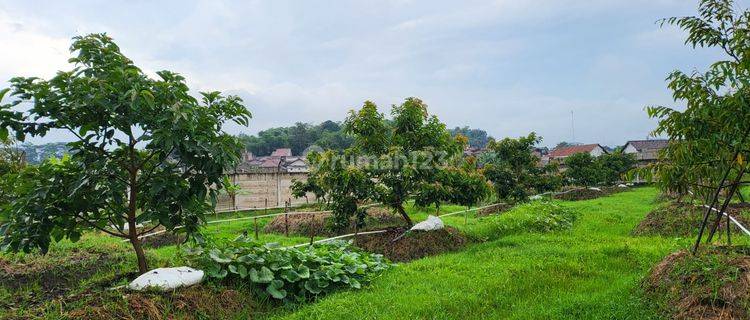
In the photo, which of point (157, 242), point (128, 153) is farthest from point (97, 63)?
point (157, 242)

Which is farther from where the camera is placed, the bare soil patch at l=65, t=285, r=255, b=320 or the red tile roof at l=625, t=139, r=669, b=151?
the red tile roof at l=625, t=139, r=669, b=151

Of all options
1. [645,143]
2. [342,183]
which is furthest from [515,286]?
[645,143]

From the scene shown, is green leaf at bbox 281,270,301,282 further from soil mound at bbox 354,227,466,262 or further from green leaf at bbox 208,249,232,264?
soil mound at bbox 354,227,466,262

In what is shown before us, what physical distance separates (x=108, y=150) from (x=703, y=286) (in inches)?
223

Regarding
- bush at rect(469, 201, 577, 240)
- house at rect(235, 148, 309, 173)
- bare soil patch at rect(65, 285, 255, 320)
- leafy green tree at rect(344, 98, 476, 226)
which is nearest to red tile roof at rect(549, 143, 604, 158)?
house at rect(235, 148, 309, 173)

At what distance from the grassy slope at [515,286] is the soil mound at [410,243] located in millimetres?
649

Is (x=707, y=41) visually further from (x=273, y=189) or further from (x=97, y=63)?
(x=273, y=189)

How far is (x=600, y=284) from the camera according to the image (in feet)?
17.8

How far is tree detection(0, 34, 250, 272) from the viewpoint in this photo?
4188mm

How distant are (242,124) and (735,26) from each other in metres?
4.95

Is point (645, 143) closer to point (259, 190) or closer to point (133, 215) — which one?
point (259, 190)

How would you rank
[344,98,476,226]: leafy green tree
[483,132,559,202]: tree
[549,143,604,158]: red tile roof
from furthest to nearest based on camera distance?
[549,143,604,158]: red tile roof < [483,132,559,202]: tree < [344,98,476,226]: leafy green tree

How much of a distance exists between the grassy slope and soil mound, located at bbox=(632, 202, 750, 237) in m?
1.12

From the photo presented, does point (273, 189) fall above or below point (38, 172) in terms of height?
below
